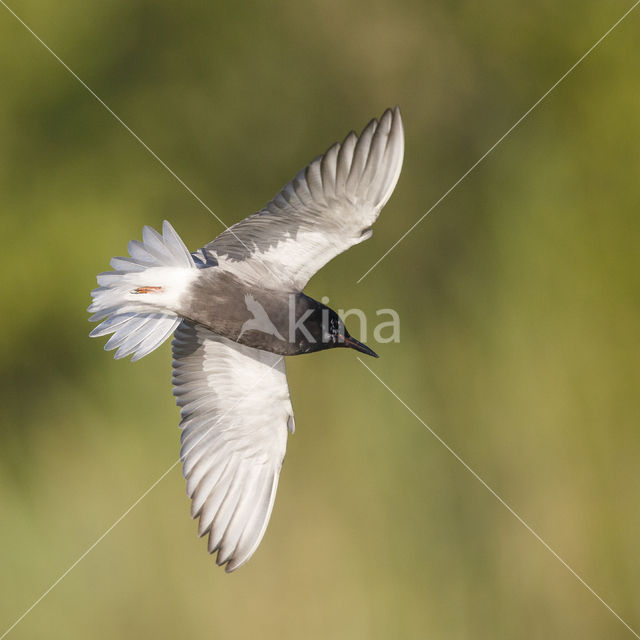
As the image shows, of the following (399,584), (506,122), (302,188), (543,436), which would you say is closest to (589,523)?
(543,436)

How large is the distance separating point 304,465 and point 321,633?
65 centimetres

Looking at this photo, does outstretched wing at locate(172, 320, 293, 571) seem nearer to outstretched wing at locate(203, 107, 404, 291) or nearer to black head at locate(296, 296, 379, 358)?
black head at locate(296, 296, 379, 358)

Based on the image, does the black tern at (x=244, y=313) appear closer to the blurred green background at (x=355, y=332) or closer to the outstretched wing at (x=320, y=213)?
the outstretched wing at (x=320, y=213)

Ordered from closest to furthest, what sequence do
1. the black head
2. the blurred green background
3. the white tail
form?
1. the white tail
2. the black head
3. the blurred green background

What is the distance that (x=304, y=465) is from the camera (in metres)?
3.01

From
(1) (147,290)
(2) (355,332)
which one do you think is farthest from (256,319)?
(2) (355,332)

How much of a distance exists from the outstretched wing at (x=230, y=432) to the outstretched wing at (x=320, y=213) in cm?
32

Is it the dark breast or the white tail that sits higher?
the white tail

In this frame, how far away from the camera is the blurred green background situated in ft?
9.47

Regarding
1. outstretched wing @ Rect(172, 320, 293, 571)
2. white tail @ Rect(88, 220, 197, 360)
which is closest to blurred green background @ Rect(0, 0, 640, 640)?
outstretched wing @ Rect(172, 320, 293, 571)

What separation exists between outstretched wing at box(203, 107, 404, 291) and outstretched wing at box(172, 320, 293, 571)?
12.7 inches

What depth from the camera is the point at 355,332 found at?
3.11m

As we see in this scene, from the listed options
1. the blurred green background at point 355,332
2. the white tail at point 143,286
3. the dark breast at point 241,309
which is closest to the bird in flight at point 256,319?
the dark breast at point 241,309

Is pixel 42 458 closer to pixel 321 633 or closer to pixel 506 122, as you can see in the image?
pixel 321 633
